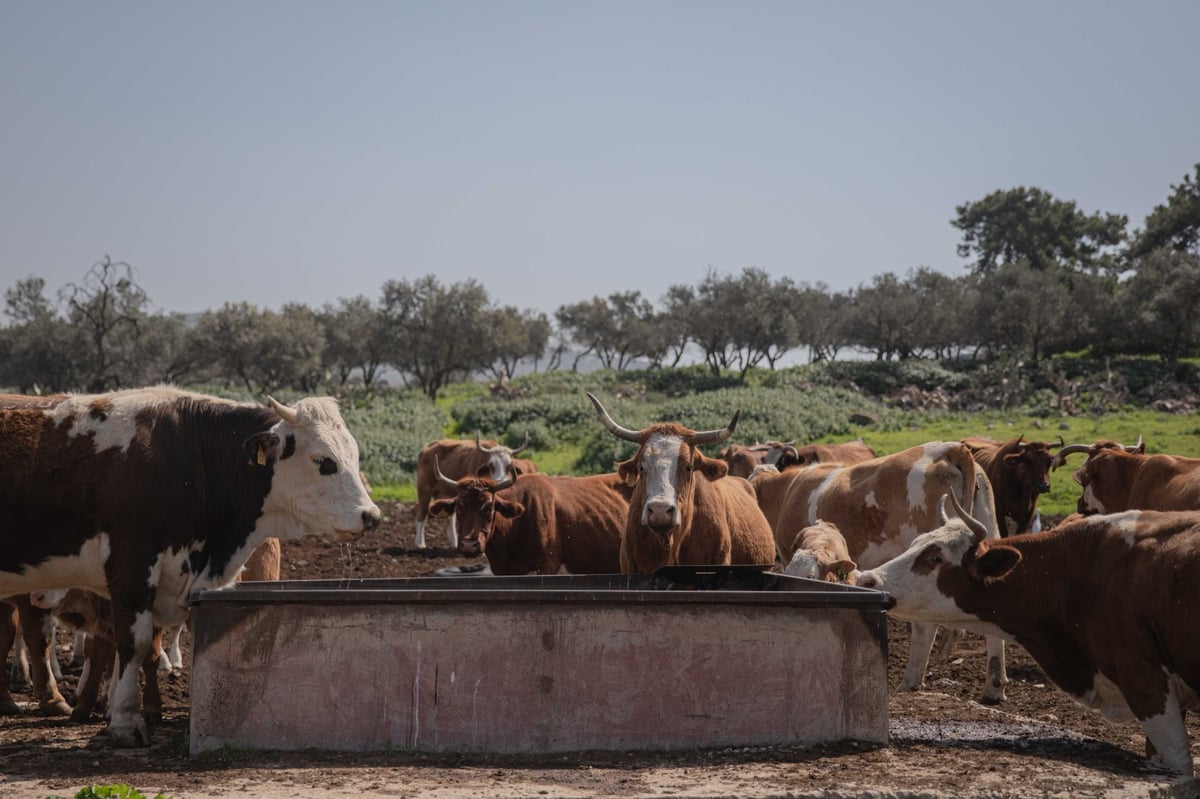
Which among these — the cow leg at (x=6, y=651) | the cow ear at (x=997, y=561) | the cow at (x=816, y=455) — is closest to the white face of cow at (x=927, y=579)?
the cow ear at (x=997, y=561)

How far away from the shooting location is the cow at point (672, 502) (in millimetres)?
9578

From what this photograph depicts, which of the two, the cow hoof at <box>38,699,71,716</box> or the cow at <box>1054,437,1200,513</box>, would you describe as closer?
the cow hoof at <box>38,699,71,716</box>

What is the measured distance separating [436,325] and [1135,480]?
5734 centimetres

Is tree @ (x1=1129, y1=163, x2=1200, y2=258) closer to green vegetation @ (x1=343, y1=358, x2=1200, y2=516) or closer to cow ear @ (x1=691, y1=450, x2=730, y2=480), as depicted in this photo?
green vegetation @ (x1=343, y1=358, x2=1200, y2=516)

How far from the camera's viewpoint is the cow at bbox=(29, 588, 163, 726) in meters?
8.56

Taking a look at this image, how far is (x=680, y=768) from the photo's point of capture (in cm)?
678

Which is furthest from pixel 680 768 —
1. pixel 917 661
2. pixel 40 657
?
pixel 40 657

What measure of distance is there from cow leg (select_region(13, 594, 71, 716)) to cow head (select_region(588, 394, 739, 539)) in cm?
478

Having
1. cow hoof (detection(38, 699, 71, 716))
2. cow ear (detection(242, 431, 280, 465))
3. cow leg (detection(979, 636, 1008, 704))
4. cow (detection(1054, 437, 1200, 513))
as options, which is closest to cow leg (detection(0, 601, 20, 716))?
cow hoof (detection(38, 699, 71, 716))

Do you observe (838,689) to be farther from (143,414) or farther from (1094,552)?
(143,414)

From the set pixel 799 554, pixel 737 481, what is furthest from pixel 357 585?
pixel 737 481

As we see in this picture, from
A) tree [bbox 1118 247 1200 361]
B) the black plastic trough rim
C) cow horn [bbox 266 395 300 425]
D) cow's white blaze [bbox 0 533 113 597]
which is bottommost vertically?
the black plastic trough rim

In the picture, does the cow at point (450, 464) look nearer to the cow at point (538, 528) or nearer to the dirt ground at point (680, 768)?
the cow at point (538, 528)

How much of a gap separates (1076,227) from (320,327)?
57.2 m
